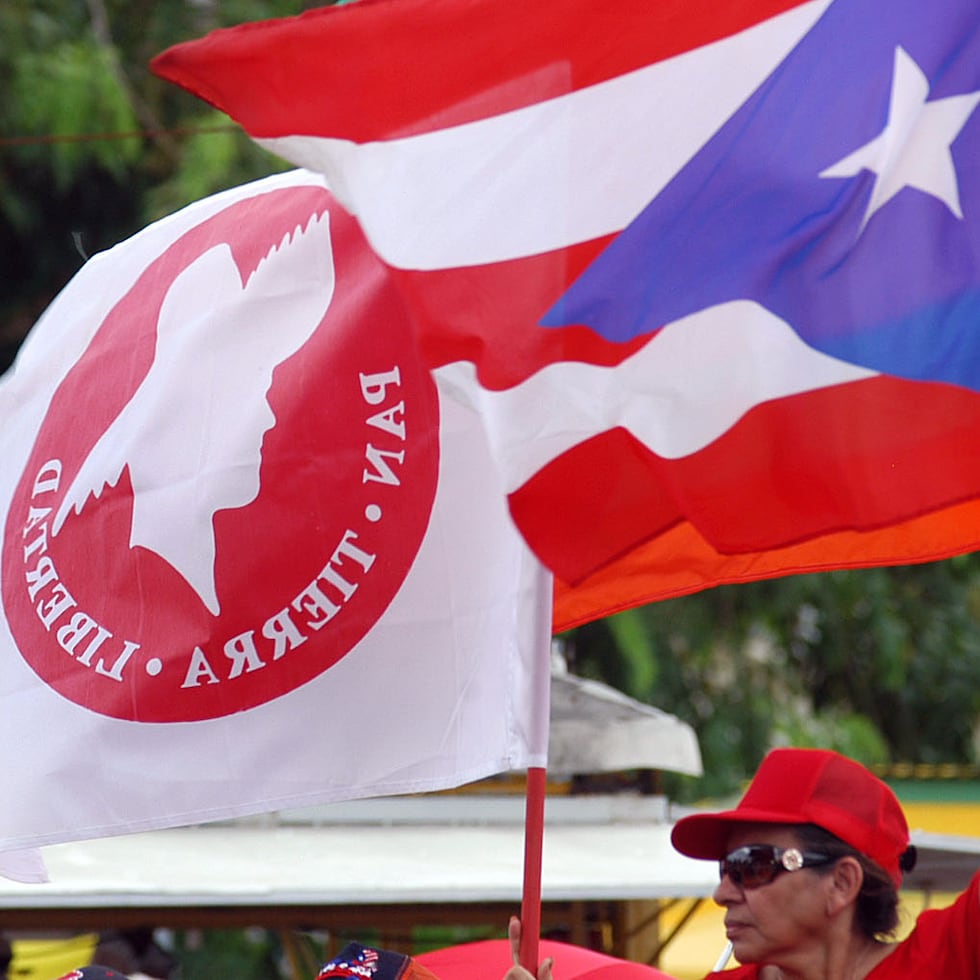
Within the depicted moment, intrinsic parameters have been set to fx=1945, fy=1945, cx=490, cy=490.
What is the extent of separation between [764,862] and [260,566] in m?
1.12

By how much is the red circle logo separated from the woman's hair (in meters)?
0.92

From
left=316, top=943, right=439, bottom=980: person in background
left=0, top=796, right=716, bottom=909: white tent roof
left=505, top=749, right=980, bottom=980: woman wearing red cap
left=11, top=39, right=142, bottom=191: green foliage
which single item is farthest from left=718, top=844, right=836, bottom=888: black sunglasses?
left=11, top=39, right=142, bottom=191: green foliage

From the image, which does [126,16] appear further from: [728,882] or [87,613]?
[728,882]

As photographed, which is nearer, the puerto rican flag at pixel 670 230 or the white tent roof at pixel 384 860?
the puerto rican flag at pixel 670 230

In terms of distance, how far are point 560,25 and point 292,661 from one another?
1301 millimetres

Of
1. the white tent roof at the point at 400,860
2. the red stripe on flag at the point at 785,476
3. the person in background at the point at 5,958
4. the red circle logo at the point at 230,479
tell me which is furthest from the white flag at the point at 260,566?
the person in background at the point at 5,958

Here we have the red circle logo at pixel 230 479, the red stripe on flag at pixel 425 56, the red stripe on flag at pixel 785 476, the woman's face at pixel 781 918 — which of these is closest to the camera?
the red stripe on flag at pixel 785 476

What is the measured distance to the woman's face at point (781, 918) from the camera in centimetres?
315

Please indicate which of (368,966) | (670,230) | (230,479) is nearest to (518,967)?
(368,966)

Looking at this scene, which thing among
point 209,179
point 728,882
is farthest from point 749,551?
point 209,179

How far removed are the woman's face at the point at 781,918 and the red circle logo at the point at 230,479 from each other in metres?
0.90

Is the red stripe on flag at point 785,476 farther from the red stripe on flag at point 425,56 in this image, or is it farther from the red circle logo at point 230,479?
the red circle logo at point 230,479

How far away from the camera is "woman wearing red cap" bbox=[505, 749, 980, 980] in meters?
3.15

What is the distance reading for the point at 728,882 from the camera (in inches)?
127
